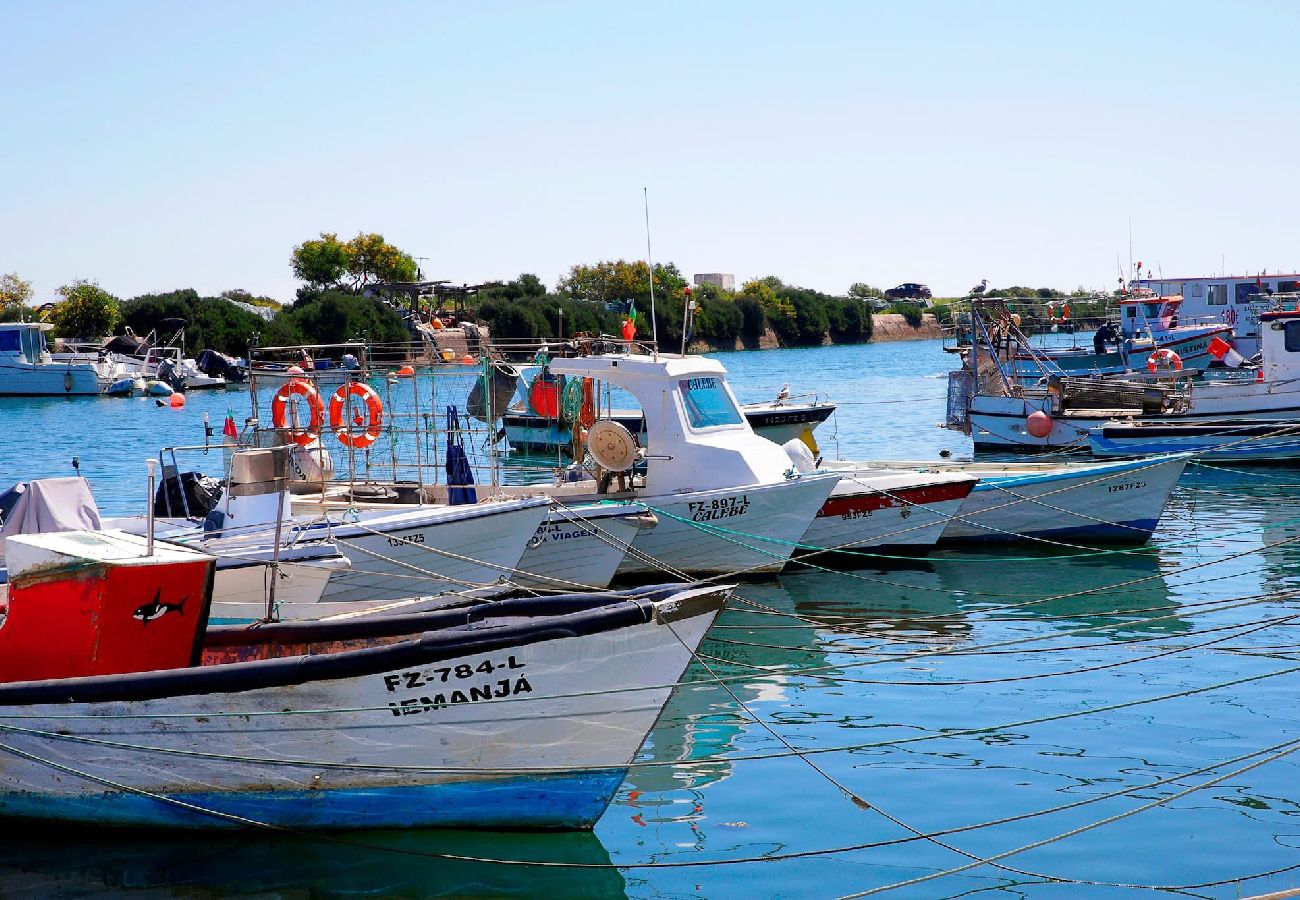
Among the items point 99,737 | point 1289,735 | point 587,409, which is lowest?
point 1289,735

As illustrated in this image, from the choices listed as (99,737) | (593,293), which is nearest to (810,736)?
(99,737)

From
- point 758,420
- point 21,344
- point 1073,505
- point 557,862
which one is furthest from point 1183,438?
point 21,344

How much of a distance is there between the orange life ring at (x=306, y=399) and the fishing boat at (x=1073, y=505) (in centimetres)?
960

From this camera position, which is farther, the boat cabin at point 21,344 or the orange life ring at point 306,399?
the boat cabin at point 21,344

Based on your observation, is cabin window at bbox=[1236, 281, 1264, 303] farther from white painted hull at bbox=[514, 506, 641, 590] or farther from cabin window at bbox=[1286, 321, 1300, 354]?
white painted hull at bbox=[514, 506, 641, 590]

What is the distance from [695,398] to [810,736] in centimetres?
717

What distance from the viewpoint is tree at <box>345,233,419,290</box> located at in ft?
316

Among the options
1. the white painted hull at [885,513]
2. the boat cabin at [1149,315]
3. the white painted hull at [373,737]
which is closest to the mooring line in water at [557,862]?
the white painted hull at [373,737]

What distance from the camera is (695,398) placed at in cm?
1800

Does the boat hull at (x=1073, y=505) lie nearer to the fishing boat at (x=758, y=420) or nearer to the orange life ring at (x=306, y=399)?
the fishing boat at (x=758, y=420)

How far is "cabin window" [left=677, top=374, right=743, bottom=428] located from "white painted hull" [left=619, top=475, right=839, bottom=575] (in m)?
1.21

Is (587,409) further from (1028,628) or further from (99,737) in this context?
(99,737)

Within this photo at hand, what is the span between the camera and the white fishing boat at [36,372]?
214 feet

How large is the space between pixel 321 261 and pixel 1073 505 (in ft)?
267
